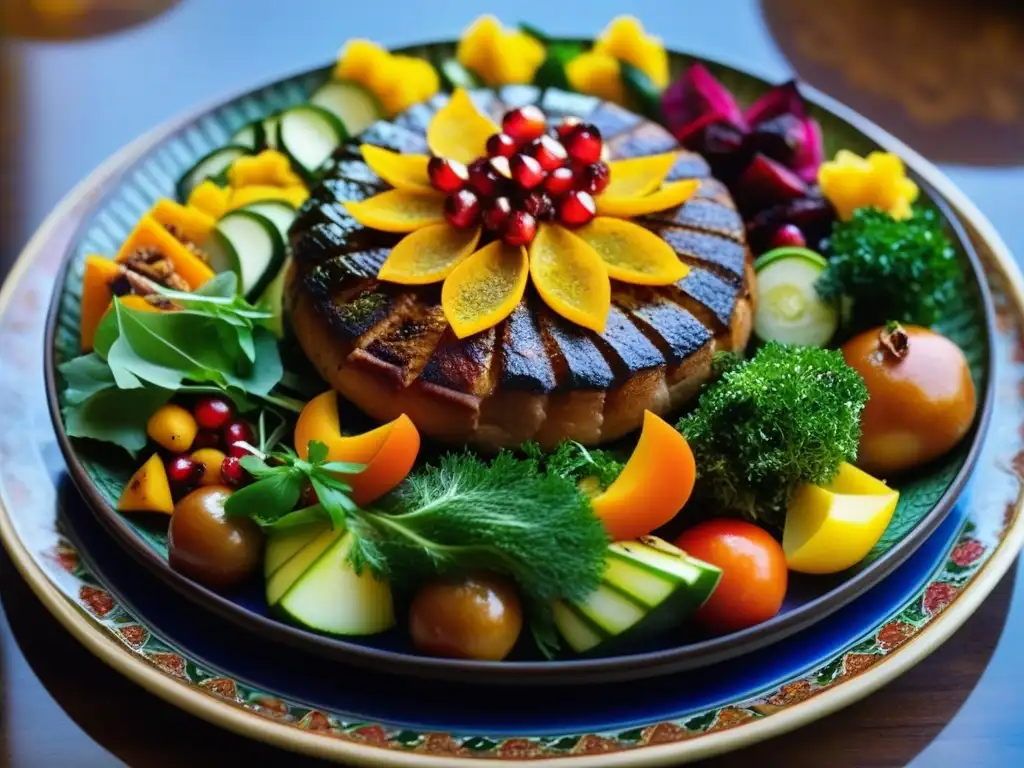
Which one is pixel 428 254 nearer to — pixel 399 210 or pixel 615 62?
pixel 399 210

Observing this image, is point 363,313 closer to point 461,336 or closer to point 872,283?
point 461,336

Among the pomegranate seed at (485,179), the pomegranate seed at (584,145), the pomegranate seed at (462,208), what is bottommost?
the pomegranate seed at (462,208)

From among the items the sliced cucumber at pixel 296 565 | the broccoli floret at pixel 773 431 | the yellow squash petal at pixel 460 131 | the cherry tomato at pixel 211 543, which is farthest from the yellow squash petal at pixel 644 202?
the cherry tomato at pixel 211 543

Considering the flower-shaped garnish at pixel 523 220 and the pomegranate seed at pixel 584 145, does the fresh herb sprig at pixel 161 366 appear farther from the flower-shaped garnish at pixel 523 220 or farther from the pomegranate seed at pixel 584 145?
the pomegranate seed at pixel 584 145

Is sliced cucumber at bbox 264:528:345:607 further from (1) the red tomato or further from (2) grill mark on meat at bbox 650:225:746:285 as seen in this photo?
(2) grill mark on meat at bbox 650:225:746:285

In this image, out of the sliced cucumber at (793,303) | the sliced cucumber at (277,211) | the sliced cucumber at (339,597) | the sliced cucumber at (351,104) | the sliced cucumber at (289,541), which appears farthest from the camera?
the sliced cucumber at (351,104)

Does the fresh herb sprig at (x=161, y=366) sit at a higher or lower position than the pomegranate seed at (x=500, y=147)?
lower
